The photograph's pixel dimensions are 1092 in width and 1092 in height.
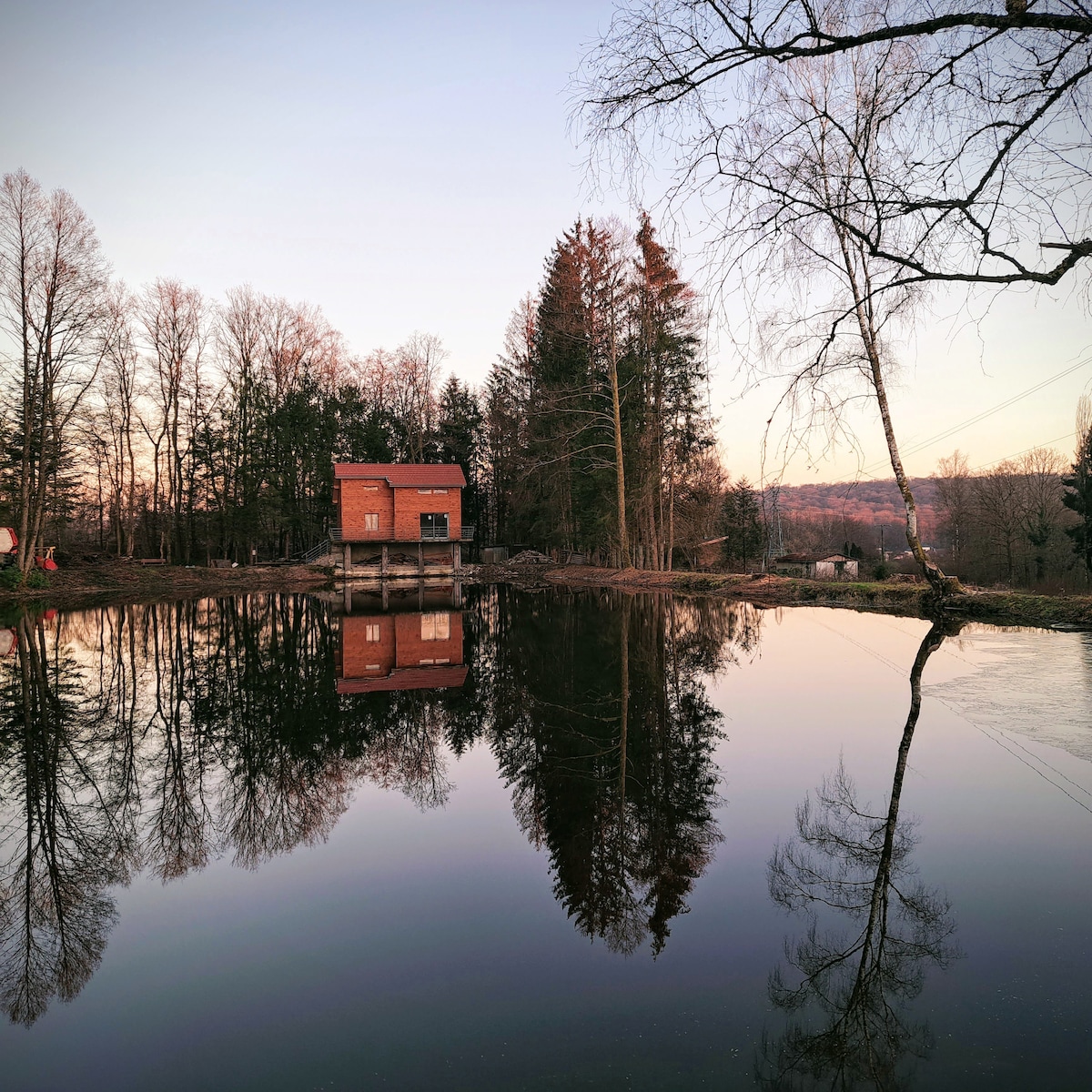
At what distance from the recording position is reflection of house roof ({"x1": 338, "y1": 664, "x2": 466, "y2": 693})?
29.8 ft

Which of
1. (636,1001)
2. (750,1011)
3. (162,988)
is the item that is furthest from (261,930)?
(750,1011)

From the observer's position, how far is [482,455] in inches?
2122

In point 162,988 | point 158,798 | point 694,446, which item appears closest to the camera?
point 162,988

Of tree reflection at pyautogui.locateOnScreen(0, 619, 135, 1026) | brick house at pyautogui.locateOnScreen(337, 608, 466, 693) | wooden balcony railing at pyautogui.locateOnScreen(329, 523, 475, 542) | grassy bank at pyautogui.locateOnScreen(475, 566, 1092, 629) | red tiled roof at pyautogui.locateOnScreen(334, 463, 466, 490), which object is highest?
red tiled roof at pyautogui.locateOnScreen(334, 463, 466, 490)

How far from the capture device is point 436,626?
53.3 ft

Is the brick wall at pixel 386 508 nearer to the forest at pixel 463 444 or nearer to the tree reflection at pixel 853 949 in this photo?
the forest at pixel 463 444

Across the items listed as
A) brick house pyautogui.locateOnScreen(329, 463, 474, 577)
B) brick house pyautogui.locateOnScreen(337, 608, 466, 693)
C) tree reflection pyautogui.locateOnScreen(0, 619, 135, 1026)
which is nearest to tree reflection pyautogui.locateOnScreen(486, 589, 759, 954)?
brick house pyautogui.locateOnScreen(337, 608, 466, 693)

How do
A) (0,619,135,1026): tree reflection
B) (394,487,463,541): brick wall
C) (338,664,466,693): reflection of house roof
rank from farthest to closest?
1. (394,487,463,541): brick wall
2. (338,664,466,693): reflection of house roof
3. (0,619,135,1026): tree reflection

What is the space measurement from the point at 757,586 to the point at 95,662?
58.9ft

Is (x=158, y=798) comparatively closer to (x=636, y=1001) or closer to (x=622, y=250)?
(x=636, y=1001)

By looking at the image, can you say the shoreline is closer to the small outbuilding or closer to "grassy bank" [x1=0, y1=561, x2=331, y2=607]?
"grassy bank" [x1=0, y1=561, x2=331, y2=607]


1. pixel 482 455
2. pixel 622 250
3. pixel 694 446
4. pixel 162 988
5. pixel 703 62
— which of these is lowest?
pixel 162 988

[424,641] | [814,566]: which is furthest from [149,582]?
[814,566]

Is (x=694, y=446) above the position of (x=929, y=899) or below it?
above
